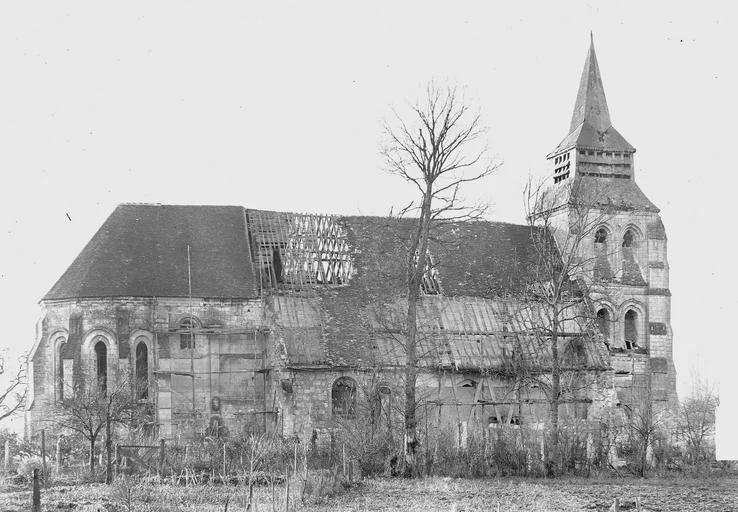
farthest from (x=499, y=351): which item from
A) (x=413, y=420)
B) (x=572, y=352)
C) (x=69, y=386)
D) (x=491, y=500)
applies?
(x=491, y=500)

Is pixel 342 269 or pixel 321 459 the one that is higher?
pixel 342 269

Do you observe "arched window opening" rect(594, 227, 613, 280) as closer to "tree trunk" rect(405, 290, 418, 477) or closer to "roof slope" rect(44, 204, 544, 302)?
"roof slope" rect(44, 204, 544, 302)

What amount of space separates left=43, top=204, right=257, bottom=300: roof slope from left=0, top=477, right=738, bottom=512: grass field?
15221 mm

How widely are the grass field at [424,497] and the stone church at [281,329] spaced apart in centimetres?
1041

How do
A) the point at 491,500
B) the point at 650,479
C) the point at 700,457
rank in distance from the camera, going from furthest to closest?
1. the point at 700,457
2. the point at 650,479
3. the point at 491,500

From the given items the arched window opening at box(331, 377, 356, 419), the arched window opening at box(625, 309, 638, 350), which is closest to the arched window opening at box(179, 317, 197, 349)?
the arched window opening at box(331, 377, 356, 419)

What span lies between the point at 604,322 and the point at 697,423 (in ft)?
18.8

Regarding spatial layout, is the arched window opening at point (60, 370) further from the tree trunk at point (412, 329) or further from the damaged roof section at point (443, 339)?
the tree trunk at point (412, 329)

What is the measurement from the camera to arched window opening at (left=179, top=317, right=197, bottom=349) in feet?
127

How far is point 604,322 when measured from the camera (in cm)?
4556

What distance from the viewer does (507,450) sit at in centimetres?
2834

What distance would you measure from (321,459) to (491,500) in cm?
984

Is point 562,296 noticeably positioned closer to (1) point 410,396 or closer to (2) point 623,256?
(2) point 623,256

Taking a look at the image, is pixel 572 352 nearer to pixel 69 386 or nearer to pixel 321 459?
pixel 321 459
